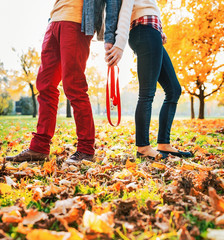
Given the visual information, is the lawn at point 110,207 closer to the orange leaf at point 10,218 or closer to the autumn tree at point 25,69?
the orange leaf at point 10,218

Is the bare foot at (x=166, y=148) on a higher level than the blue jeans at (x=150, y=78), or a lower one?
lower

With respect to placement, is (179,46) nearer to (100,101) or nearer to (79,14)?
(79,14)

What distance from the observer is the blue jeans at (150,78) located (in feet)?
6.92

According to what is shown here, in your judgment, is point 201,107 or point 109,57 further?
point 201,107

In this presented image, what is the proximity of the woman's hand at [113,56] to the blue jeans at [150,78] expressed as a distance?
315 mm

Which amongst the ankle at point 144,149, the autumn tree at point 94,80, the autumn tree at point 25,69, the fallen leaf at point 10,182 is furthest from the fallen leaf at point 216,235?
the autumn tree at point 94,80

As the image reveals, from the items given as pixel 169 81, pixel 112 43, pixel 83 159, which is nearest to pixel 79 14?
pixel 112 43

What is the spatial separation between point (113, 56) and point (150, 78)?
1.48 feet

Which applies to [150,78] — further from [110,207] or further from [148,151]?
[110,207]

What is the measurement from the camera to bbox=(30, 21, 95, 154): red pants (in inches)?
76.1

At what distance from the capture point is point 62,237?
681 mm

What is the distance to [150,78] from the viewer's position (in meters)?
2.14

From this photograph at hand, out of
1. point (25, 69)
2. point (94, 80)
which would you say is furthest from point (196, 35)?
point (94, 80)

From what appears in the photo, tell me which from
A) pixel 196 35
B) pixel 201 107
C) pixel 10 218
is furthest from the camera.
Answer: pixel 201 107
